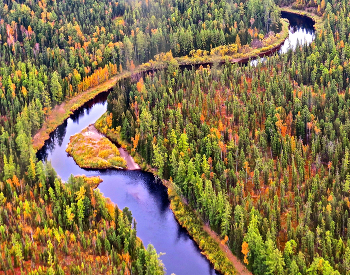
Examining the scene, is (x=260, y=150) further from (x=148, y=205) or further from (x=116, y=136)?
(x=116, y=136)

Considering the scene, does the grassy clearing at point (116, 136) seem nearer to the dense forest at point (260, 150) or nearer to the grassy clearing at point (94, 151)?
the dense forest at point (260, 150)

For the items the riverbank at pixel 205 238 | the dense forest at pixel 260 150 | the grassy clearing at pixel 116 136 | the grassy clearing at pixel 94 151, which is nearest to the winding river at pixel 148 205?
the riverbank at pixel 205 238

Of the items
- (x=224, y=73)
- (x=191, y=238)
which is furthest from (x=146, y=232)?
(x=224, y=73)

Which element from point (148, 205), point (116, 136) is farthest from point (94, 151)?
point (148, 205)

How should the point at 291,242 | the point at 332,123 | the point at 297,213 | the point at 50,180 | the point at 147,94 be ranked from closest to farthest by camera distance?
1. the point at 291,242
2. the point at 297,213
3. the point at 50,180
4. the point at 332,123
5. the point at 147,94

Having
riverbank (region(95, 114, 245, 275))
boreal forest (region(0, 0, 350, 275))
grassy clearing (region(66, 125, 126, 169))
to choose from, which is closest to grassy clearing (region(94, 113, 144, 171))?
boreal forest (region(0, 0, 350, 275))

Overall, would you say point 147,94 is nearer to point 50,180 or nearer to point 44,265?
point 50,180

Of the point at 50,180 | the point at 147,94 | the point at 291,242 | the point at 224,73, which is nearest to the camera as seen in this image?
the point at 291,242

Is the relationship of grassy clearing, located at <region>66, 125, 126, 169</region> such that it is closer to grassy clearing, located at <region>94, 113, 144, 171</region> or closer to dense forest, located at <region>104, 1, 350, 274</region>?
grassy clearing, located at <region>94, 113, 144, 171</region>
